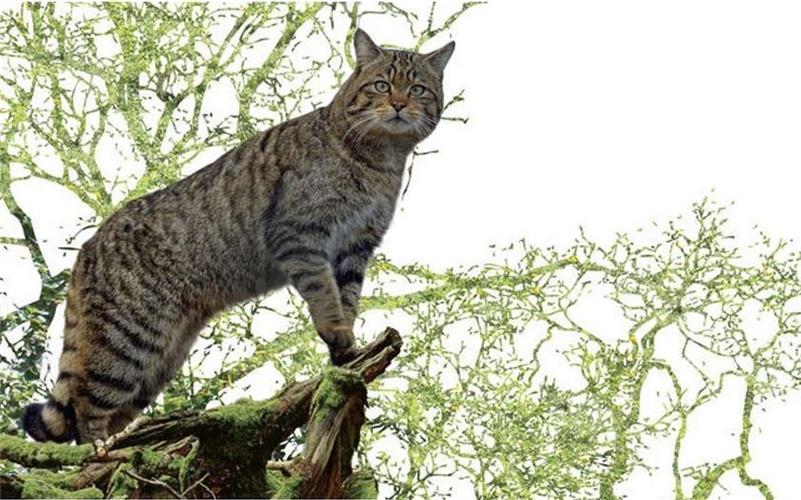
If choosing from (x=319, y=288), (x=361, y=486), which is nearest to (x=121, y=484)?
(x=361, y=486)

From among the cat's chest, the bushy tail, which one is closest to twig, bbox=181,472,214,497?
the bushy tail

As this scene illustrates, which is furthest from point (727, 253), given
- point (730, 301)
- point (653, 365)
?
point (653, 365)

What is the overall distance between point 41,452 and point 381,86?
4.13 feet

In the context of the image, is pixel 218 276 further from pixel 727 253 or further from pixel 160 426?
pixel 727 253

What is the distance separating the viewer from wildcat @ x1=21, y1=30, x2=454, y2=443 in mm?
3381

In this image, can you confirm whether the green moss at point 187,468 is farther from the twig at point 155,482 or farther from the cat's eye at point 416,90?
the cat's eye at point 416,90

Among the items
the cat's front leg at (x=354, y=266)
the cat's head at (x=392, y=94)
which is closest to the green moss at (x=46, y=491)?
the cat's front leg at (x=354, y=266)

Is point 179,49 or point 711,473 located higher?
point 179,49

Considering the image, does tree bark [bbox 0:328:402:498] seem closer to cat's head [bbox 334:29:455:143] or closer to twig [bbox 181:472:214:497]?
twig [bbox 181:472:214:497]

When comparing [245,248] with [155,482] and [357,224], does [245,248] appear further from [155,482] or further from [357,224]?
[155,482]

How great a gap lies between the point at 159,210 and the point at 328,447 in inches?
42.1

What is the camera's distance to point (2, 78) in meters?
5.29

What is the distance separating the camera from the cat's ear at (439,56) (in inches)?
139

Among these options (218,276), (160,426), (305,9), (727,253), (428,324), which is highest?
(305,9)
